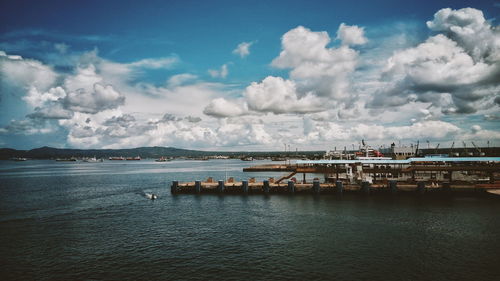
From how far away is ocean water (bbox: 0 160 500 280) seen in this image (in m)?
27.5

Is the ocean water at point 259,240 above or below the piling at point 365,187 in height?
below

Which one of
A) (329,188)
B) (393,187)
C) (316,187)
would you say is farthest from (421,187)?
(316,187)

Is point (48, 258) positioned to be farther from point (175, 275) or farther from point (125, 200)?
point (125, 200)

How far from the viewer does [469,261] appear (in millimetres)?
28781

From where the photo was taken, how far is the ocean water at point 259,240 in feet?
90.2

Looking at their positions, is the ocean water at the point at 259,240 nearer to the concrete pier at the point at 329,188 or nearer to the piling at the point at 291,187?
the concrete pier at the point at 329,188

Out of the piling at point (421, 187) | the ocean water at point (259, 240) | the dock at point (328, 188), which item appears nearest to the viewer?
the ocean water at point (259, 240)

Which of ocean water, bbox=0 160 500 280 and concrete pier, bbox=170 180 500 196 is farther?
concrete pier, bbox=170 180 500 196

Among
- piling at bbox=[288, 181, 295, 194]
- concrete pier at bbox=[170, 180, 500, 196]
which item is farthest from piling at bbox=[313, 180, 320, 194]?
piling at bbox=[288, 181, 295, 194]

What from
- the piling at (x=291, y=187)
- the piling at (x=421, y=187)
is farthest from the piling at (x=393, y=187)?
the piling at (x=291, y=187)

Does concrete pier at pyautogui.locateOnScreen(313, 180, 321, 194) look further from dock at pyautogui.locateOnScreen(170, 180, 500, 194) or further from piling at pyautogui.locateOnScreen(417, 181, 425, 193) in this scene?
piling at pyautogui.locateOnScreen(417, 181, 425, 193)

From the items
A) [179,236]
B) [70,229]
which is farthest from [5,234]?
[179,236]

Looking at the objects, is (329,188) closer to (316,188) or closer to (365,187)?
(316,188)

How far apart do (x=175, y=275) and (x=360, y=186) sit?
49771 mm
